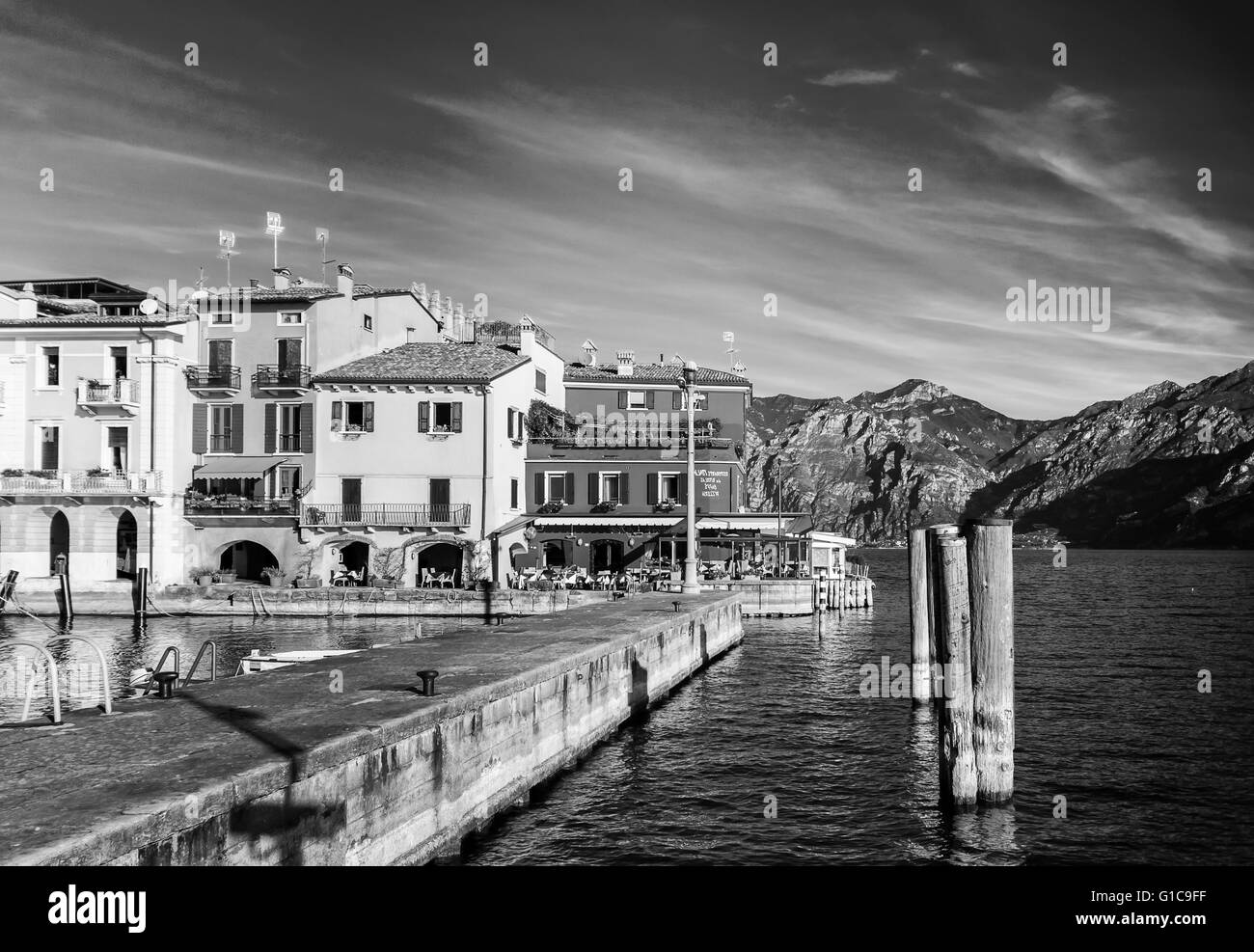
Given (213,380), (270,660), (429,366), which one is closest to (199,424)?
(213,380)

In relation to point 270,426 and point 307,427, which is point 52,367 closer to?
point 270,426

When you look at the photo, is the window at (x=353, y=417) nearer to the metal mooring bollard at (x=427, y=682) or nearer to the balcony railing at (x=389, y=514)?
the balcony railing at (x=389, y=514)

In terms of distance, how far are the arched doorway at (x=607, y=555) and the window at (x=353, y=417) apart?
13700mm

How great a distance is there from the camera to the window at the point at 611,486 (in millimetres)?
58781

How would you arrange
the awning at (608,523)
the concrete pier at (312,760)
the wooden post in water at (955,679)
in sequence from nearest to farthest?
the concrete pier at (312,760), the wooden post in water at (955,679), the awning at (608,523)

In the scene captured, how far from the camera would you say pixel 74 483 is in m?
52.8

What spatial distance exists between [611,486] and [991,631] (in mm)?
44354

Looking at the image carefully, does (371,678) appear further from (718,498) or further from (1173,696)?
(718,498)

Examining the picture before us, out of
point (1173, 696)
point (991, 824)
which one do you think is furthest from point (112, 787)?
point (1173, 696)

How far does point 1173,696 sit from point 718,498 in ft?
104

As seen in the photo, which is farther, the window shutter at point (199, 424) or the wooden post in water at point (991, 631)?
the window shutter at point (199, 424)

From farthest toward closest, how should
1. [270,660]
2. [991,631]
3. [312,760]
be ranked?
1. [270,660]
2. [991,631]
3. [312,760]

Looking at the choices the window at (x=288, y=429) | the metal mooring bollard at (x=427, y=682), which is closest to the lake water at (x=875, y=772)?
the metal mooring bollard at (x=427, y=682)
